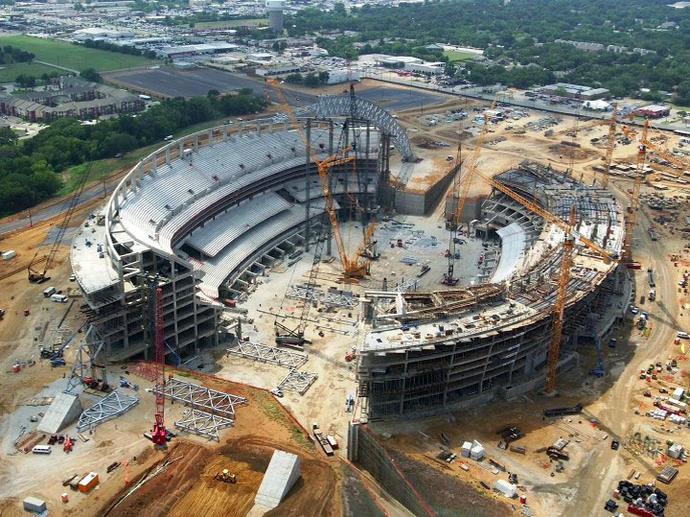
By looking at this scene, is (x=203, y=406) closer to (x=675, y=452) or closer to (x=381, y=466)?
(x=381, y=466)

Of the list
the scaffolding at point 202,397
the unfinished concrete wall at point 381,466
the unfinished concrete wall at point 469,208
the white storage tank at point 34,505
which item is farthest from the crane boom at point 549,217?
the white storage tank at point 34,505

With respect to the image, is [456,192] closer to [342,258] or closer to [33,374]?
[342,258]

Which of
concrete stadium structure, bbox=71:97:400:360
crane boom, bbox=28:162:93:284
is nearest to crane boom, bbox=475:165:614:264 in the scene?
concrete stadium structure, bbox=71:97:400:360

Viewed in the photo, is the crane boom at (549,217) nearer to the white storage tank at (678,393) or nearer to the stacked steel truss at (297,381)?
the white storage tank at (678,393)

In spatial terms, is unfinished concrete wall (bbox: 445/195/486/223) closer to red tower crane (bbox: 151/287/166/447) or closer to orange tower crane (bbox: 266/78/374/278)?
orange tower crane (bbox: 266/78/374/278)

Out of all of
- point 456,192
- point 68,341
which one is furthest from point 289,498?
point 456,192

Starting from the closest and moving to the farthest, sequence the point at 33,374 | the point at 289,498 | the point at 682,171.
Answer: the point at 289,498, the point at 33,374, the point at 682,171
